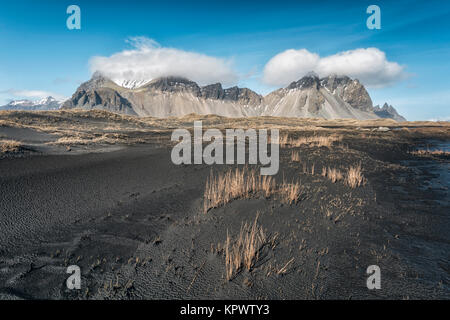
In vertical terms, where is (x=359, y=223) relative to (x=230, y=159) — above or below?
below

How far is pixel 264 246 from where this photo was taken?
5.59 metres

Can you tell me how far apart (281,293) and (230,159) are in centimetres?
1282

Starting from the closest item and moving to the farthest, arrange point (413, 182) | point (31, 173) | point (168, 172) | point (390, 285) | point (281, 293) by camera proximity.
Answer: point (281, 293), point (390, 285), point (31, 173), point (413, 182), point (168, 172)

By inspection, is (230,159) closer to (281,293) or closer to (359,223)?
(359,223)

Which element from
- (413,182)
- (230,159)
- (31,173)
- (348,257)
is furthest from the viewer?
(230,159)

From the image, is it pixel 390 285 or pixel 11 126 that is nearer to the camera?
pixel 390 285

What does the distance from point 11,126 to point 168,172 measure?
2616 cm

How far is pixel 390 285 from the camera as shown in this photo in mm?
4355

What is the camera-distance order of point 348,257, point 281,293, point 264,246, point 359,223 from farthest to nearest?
point 359,223 < point 264,246 < point 348,257 < point 281,293

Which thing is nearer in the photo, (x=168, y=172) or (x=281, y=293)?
(x=281, y=293)

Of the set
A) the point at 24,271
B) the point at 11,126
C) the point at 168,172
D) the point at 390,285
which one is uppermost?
the point at 11,126
